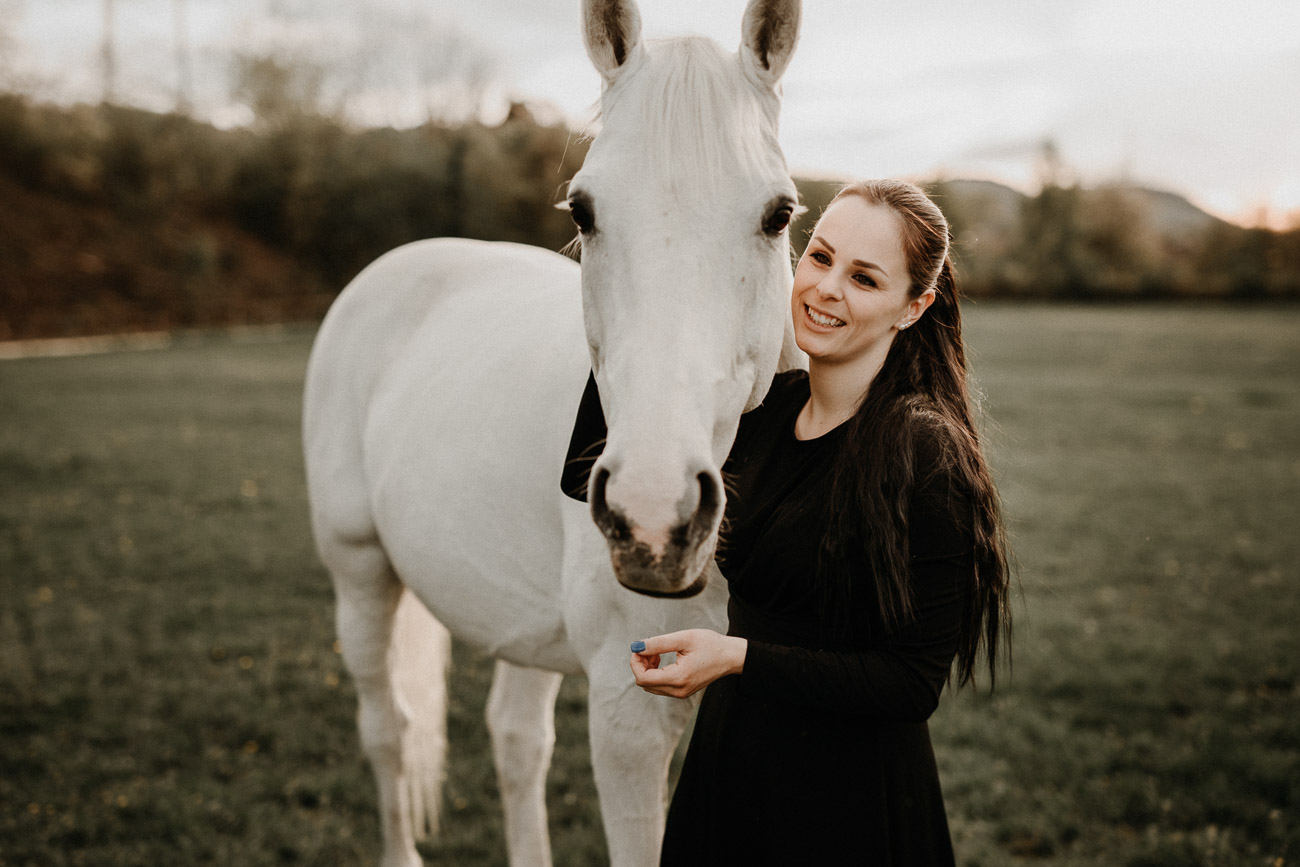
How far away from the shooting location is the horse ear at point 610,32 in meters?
1.48

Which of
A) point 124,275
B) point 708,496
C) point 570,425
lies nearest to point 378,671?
point 570,425

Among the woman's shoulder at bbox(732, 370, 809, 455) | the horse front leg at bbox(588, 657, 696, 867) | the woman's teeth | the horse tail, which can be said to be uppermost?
the woman's teeth

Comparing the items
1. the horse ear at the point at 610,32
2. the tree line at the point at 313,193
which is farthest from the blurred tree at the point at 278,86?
the horse ear at the point at 610,32

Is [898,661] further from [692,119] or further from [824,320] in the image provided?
[692,119]

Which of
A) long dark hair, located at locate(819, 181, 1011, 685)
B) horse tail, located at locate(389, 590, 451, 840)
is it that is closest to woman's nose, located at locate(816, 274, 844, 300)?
long dark hair, located at locate(819, 181, 1011, 685)

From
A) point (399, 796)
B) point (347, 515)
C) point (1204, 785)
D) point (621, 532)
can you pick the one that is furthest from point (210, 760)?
point (1204, 785)

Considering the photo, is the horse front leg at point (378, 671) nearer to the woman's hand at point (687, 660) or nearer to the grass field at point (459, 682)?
the grass field at point (459, 682)

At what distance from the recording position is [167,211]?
35.6 meters

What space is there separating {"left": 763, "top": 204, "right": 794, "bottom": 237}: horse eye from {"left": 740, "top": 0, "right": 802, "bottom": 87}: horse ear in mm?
287

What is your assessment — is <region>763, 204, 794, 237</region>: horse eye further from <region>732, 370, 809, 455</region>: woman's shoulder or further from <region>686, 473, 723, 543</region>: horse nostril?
<region>686, 473, 723, 543</region>: horse nostril

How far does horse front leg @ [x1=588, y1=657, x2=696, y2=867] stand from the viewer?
6.09ft

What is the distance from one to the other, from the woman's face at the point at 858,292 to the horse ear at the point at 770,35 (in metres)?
0.29

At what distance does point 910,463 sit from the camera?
1421 millimetres

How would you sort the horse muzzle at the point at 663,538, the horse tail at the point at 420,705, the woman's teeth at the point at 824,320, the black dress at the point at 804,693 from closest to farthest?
1. the horse muzzle at the point at 663,538
2. the black dress at the point at 804,693
3. the woman's teeth at the point at 824,320
4. the horse tail at the point at 420,705
